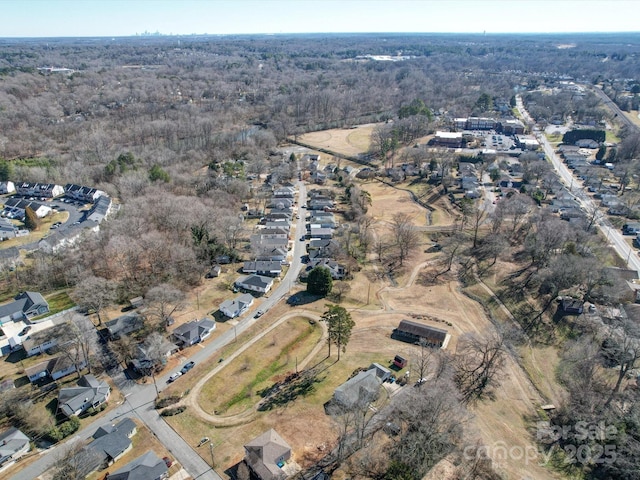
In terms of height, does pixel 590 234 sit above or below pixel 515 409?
above

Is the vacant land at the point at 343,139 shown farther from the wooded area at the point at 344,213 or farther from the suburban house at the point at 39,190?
the suburban house at the point at 39,190

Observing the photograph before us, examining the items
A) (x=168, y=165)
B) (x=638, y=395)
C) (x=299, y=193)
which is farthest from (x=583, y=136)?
(x=168, y=165)

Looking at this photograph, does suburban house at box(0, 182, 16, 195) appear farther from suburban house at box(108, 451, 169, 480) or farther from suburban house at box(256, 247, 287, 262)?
suburban house at box(108, 451, 169, 480)

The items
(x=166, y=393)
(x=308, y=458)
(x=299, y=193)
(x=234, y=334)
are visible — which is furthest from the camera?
(x=299, y=193)

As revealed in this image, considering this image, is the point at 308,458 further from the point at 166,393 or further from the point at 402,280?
the point at 402,280

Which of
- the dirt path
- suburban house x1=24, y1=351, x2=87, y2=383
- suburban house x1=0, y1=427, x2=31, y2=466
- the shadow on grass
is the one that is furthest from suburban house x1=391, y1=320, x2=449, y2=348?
the shadow on grass

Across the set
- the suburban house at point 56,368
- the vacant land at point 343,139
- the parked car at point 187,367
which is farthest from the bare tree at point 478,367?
the vacant land at point 343,139

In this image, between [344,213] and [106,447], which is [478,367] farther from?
[344,213]
